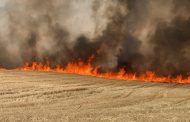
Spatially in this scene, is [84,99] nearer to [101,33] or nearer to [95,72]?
[95,72]

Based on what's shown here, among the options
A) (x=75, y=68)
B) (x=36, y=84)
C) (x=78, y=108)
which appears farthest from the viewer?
(x=75, y=68)

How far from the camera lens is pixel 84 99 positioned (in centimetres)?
784

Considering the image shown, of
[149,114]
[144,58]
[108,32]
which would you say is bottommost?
[149,114]

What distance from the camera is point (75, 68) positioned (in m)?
13.0

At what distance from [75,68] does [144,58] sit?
2.54m

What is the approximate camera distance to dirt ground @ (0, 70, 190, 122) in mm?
6109

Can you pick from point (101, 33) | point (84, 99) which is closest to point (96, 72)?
point (101, 33)

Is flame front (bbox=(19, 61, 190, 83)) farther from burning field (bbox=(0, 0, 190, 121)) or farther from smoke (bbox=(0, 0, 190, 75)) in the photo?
smoke (bbox=(0, 0, 190, 75))

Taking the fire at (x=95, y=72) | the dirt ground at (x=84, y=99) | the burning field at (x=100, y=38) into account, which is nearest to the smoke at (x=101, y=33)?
the burning field at (x=100, y=38)

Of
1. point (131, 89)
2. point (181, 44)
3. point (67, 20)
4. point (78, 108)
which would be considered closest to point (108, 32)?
point (67, 20)

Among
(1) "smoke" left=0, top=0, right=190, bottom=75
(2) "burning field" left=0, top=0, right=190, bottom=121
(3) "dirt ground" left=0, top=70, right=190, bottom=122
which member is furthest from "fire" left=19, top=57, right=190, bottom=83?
(3) "dirt ground" left=0, top=70, right=190, bottom=122

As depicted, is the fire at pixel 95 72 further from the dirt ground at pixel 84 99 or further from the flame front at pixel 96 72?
the dirt ground at pixel 84 99

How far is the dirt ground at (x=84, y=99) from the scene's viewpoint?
20.0ft

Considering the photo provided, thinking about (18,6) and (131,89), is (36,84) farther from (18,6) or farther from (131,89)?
(18,6)
